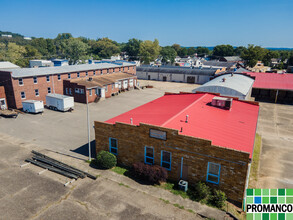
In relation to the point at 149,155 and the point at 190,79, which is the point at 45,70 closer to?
the point at 149,155

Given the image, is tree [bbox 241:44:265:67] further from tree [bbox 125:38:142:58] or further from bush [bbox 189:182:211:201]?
bush [bbox 189:182:211:201]

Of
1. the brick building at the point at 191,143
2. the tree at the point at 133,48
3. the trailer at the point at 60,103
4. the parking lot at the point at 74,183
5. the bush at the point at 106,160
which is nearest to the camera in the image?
the parking lot at the point at 74,183

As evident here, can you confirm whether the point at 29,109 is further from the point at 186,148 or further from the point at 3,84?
the point at 186,148

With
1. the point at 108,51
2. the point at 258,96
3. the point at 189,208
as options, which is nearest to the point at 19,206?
the point at 189,208

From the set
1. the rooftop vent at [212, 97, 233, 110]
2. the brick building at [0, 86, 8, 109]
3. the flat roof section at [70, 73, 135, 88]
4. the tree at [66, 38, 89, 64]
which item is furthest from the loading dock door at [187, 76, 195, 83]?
the brick building at [0, 86, 8, 109]

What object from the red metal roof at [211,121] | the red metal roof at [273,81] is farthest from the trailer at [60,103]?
the red metal roof at [273,81]

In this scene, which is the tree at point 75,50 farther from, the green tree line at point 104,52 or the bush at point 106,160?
the bush at point 106,160

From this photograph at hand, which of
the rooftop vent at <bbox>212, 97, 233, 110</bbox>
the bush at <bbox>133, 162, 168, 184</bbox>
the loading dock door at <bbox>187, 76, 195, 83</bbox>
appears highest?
the rooftop vent at <bbox>212, 97, 233, 110</bbox>
